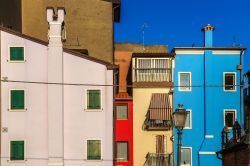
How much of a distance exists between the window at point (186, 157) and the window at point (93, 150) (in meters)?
14.0

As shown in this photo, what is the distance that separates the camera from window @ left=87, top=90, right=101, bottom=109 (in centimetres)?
4666

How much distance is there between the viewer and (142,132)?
5850cm

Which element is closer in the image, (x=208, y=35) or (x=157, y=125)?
(x=157, y=125)

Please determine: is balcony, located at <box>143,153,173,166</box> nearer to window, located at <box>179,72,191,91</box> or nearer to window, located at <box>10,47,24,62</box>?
window, located at <box>179,72,191,91</box>

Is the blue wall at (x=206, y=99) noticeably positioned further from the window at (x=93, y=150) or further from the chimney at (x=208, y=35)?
the window at (x=93, y=150)

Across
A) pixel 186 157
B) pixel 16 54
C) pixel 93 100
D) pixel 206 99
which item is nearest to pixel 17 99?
pixel 16 54

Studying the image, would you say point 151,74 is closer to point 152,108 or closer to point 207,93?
point 152,108

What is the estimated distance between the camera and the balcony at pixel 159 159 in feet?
189

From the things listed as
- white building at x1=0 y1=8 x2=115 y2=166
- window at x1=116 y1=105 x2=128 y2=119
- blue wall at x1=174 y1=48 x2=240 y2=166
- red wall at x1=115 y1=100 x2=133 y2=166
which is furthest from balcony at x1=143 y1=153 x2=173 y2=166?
white building at x1=0 y1=8 x2=115 y2=166

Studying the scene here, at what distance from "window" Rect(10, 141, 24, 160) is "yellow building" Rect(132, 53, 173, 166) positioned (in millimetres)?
14620

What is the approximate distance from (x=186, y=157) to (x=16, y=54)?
18731 mm

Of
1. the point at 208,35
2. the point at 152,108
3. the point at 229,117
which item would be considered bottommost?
the point at 229,117

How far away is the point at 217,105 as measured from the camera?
60062 millimetres

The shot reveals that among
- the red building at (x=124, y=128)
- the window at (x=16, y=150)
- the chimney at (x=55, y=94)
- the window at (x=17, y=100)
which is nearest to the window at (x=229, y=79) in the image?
the red building at (x=124, y=128)
